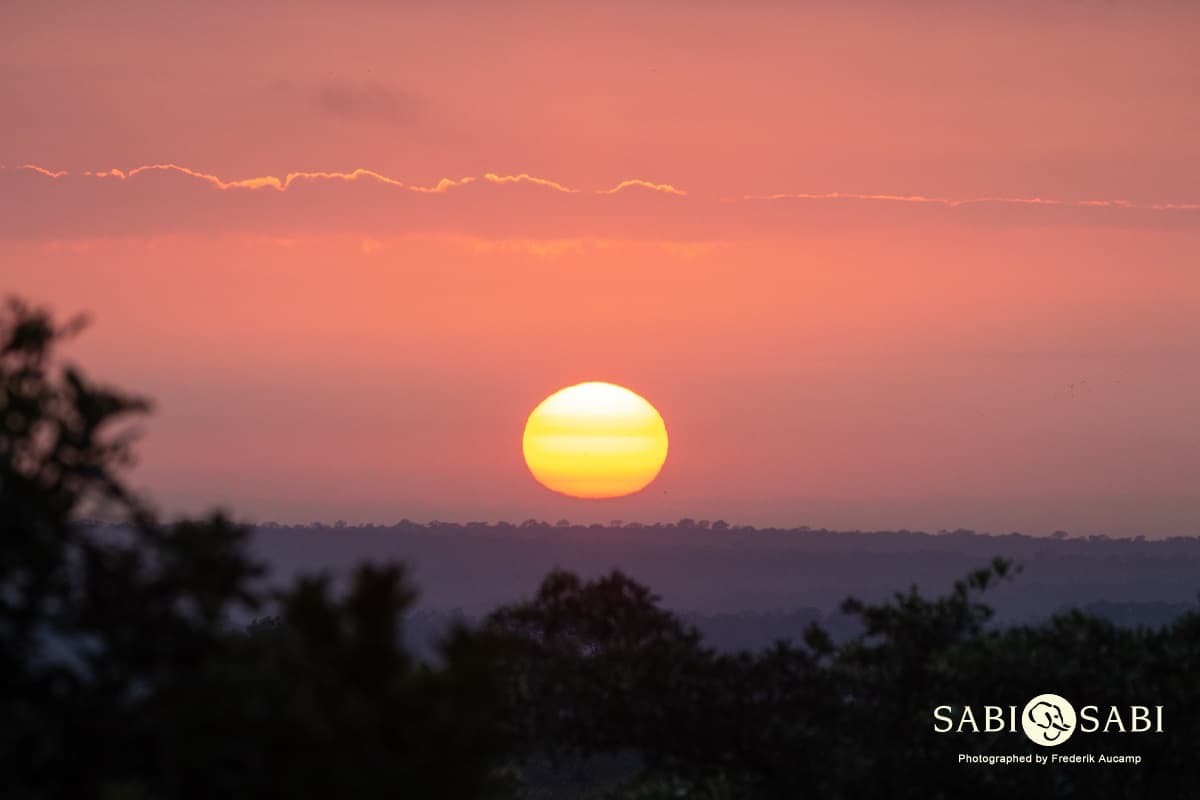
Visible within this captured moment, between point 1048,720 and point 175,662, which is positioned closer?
point 175,662

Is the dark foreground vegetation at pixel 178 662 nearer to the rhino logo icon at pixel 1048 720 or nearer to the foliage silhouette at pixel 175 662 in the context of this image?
the foliage silhouette at pixel 175 662

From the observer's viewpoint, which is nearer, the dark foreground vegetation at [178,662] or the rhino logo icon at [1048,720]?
the dark foreground vegetation at [178,662]

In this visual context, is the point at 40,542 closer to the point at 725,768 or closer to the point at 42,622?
the point at 42,622

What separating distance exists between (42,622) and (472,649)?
358cm

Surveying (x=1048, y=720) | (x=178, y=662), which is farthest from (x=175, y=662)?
(x=1048, y=720)

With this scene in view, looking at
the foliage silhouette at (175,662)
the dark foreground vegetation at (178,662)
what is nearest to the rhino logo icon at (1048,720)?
the dark foreground vegetation at (178,662)

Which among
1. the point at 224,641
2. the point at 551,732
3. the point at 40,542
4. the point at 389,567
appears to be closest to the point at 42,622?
the point at 40,542

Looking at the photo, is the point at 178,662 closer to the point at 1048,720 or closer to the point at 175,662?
the point at 175,662

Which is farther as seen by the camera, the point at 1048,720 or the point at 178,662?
the point at 1048,720

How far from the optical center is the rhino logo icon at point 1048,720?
1353 inches

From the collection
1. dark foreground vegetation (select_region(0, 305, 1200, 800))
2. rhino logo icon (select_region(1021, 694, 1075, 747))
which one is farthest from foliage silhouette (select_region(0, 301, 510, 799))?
rhino logo icon (select_region(1021, 694, 1075, 747))

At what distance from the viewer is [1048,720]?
34531mm

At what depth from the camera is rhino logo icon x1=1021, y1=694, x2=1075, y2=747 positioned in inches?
1353

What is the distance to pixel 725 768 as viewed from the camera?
35219mm
